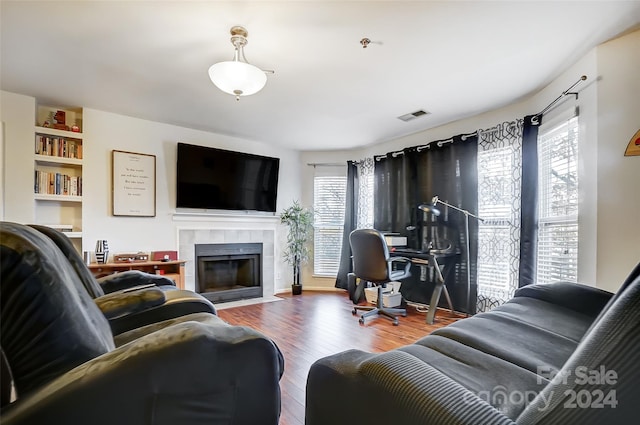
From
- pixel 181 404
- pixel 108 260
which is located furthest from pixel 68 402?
pixel 108 260

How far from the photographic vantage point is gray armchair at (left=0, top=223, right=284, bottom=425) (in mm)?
739

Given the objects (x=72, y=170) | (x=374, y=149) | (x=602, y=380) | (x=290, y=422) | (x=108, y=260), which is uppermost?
(x=374, y=149)

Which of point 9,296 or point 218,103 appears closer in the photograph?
point 9,296

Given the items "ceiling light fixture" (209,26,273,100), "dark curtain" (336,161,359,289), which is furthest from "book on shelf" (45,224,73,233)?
"dark curtain" (336,161,359,289)

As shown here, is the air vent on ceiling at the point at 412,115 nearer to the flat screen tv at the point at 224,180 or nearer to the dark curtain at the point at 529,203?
the dark curtain at the point at 529,203

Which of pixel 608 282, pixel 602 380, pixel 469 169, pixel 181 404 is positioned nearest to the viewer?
pixel 602 380

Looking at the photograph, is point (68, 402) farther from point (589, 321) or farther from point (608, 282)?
point (608, 282)

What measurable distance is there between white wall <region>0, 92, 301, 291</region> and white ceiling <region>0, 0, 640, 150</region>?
0.20 meters

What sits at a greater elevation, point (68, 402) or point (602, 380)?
point (602, 380)

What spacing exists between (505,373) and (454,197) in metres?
2.83

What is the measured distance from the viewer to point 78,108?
3303mm

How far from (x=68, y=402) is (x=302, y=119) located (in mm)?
3264

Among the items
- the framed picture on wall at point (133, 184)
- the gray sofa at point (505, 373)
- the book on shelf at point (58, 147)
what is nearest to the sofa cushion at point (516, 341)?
the gray sofa at point (505, 373)

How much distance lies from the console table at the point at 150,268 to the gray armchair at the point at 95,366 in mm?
2627
